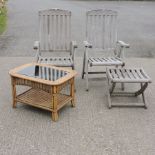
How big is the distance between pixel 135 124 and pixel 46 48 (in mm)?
2239

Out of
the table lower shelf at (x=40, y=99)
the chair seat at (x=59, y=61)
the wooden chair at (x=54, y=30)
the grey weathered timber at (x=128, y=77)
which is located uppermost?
the wooden chair at (x=54, y=30)

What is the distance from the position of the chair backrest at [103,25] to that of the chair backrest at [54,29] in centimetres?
36

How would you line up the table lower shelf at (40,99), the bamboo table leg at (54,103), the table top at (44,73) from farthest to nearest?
the table lower shelf at (40,99) → the table top at (44,73) → the bamboo table leg at (54,103)

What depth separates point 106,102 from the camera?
4.94 metres

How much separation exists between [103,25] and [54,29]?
0.79m

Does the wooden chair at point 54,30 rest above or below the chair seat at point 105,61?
above

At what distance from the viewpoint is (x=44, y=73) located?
15.5ft

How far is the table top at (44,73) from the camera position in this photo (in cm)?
438

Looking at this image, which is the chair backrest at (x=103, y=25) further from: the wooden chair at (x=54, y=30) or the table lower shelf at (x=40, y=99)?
the table lower shelf at (x=40, y=99)

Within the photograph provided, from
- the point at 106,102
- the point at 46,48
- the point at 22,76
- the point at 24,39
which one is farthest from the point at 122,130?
the point at 24,39

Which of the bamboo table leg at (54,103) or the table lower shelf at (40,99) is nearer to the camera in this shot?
the bamboo table leg at (54,103)

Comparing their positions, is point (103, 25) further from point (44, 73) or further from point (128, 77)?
point (44, 73)

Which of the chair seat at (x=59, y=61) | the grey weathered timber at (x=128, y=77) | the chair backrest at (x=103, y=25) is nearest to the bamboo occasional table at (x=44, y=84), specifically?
the chair seat at (x=59, y=61)

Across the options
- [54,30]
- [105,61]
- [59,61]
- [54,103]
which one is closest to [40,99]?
[54,103]
